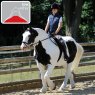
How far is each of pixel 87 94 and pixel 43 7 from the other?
770 inches

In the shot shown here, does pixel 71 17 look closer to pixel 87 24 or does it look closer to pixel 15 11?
pixel 87 24

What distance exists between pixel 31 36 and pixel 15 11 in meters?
0.77

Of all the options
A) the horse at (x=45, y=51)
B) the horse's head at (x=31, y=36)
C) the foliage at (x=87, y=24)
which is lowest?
the foliage at (x=87, y=24)

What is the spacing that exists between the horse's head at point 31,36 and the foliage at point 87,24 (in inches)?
830

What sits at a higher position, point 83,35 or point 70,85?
point 70,85

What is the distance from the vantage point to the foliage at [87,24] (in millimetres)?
31516

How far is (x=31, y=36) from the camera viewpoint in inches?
402

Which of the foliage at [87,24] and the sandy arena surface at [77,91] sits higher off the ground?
the sandy arena surface at [77,91]

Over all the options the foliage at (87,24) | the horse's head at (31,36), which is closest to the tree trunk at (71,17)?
the foliage at (87,24)

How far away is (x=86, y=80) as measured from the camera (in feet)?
41.9

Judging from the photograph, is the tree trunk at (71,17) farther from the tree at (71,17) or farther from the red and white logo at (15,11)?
the red and white logo at (15,11)

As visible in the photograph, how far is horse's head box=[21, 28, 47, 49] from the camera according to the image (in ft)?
33.0

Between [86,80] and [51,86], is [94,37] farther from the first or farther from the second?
[51,86]

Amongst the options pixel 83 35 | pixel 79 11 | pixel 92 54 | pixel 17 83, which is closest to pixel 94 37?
pixel 83 35
